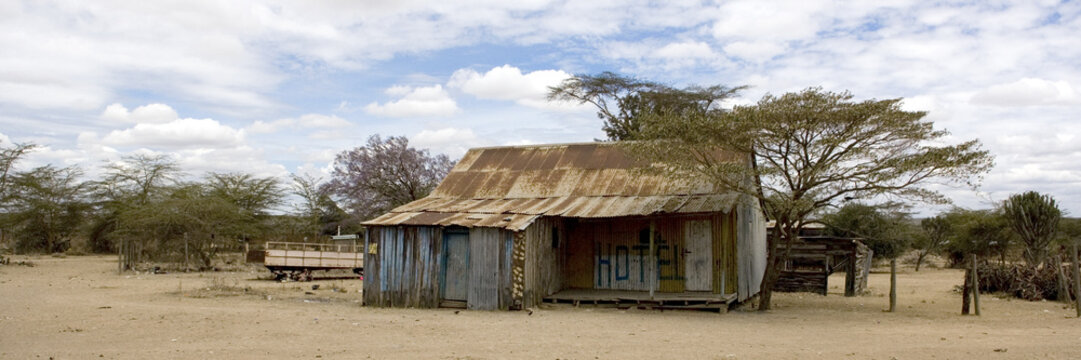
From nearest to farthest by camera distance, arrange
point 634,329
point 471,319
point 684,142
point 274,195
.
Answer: point 634,329 → point 471,319 → point 684,142 → point 274,195

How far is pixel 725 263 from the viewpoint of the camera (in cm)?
1650

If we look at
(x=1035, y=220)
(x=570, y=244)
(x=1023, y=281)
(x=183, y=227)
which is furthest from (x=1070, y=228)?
(x=183, y=227)

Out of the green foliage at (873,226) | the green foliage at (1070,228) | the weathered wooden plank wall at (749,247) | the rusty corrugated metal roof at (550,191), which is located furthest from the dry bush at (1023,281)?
the green foliage at (1070,228)

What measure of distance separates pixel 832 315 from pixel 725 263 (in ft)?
7.76

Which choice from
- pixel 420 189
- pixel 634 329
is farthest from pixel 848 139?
pixel 420 189

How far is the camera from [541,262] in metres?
16.4

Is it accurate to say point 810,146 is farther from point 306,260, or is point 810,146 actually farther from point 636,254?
point 306,260

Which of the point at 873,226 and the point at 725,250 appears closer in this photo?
the point at 725,250

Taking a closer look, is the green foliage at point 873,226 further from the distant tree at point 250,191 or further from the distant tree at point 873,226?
the distant tree at point 250,191

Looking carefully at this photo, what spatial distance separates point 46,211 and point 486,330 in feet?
113

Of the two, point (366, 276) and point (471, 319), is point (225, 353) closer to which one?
point (471, 319)

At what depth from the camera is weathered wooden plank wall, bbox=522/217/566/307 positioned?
51.4ft

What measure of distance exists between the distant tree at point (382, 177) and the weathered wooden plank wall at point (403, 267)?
19.8m

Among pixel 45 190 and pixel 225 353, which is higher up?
pixel 45 190
